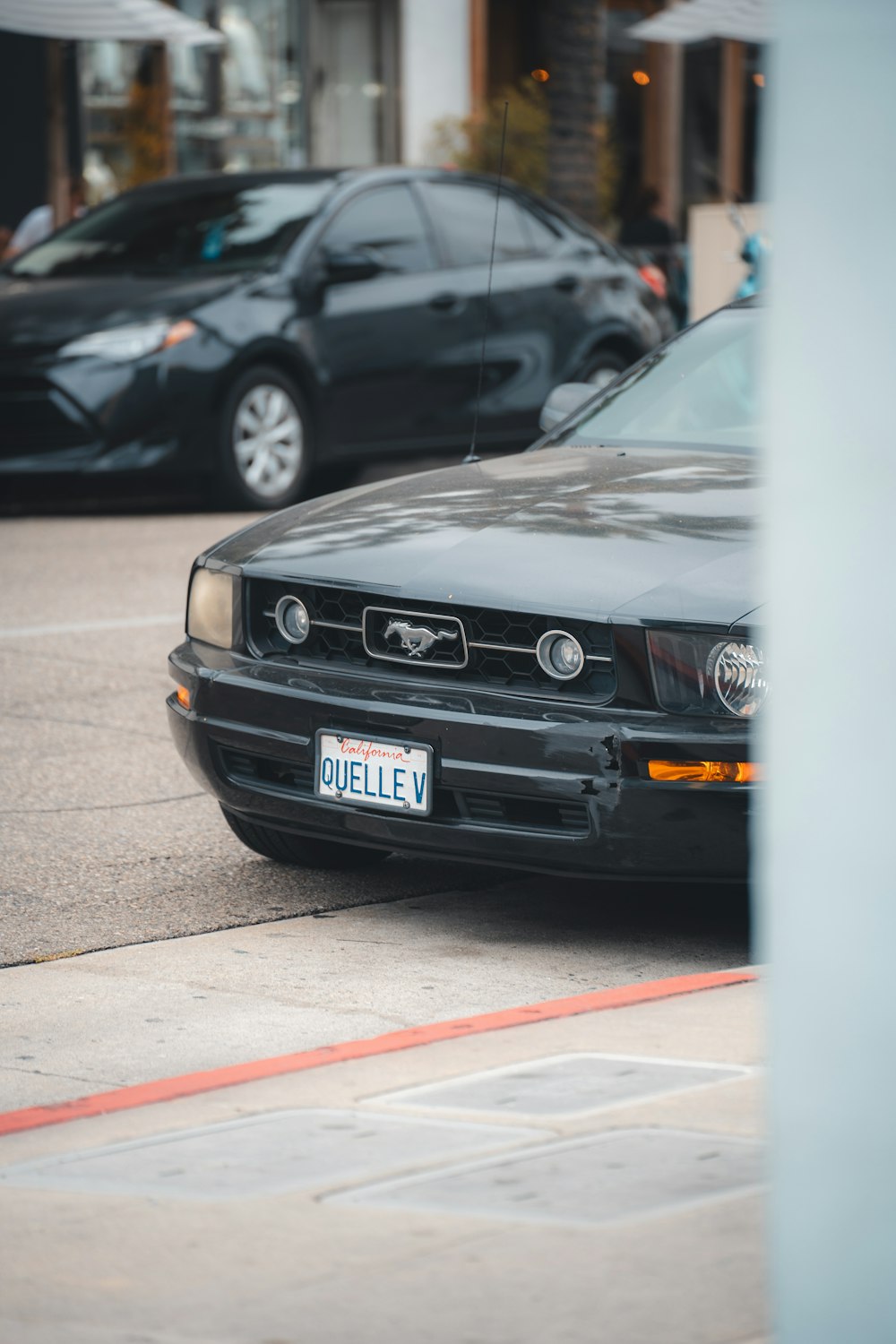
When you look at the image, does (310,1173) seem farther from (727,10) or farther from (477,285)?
(727,10)

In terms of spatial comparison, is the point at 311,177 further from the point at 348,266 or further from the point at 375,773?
the point at 375,773

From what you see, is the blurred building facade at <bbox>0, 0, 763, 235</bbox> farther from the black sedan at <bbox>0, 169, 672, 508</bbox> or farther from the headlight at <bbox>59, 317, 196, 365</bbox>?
the headlight at <bbox>59, 317, 196, 365</bbox>

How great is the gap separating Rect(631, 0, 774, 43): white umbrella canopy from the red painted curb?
15.2m

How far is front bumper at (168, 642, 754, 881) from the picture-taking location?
4465mm

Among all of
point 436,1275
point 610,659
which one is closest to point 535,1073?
point 436,1275

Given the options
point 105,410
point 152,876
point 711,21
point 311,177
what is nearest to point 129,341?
point 105,410

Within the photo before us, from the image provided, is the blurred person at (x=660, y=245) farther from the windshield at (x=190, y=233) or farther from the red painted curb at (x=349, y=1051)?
the red painted curb at (x=349, y=1051)

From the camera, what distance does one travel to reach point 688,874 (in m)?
4.56

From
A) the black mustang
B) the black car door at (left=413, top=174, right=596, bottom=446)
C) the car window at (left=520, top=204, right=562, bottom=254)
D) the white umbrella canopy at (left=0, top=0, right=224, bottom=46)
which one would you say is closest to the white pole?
the black mustang

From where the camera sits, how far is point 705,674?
4445mm

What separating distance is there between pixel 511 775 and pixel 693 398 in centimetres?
181

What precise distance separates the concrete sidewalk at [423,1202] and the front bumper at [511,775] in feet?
2.09

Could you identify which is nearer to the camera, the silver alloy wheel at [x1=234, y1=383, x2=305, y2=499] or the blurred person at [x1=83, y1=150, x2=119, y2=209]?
the silver alloy wheel at [x1=234, y1=383, x2=305, y2=499]

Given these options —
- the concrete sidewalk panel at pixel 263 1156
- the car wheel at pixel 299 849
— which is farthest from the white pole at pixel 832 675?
the car wheel at pixel 299 849
